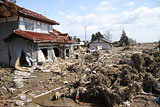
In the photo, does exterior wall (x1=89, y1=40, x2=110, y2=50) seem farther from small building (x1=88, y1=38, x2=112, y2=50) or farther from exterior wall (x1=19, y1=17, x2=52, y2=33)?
exterior wall (x1=19, y1=17, x2=52, y2=33)

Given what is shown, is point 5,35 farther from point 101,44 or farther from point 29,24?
point 101,44

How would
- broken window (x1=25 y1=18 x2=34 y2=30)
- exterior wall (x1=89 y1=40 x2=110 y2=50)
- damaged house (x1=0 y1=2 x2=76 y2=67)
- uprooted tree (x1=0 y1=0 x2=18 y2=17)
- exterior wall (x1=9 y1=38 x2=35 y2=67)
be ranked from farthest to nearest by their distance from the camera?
exterior wall (x1=89 y1=40 x2=110 y2=50) < broken window (x1=25 y1=18 x2=34 y2=30) < exterior wall (x1=9 y1=38 x2=35 y2=67) < damaged house (x1=0 y1=2 x2=76 y2=67) < uprooted tree (x1=0 y1=0 x2=18 y2=17)

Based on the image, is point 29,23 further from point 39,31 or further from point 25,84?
point 25,84

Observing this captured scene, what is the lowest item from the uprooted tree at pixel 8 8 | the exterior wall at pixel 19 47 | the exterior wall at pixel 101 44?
the exterior wall at pixel 19 47

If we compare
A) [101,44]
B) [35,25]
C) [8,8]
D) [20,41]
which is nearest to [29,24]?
[35,25]

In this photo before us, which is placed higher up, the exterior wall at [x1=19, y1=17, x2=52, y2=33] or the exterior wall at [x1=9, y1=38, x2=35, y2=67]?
the exterior wall at [x1=19, y1=17, x2=52, y2=33]

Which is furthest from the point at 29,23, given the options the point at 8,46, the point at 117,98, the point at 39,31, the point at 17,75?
the point at 117,98

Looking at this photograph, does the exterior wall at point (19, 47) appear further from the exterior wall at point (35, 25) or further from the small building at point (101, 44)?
the small building at point (101, 44)

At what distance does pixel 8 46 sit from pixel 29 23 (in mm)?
3239

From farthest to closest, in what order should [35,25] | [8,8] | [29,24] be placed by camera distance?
1. [35,25]
2. [29,24]
3. [8,8]

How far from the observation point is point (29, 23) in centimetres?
1241

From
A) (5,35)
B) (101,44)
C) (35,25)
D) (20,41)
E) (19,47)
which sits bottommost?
(19,47)

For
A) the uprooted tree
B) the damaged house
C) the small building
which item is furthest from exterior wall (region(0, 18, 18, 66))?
the small building

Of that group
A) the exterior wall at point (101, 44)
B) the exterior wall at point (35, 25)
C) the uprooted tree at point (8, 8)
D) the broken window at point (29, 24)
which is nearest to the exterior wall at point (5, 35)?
the exterior wall at point (35, 25)
